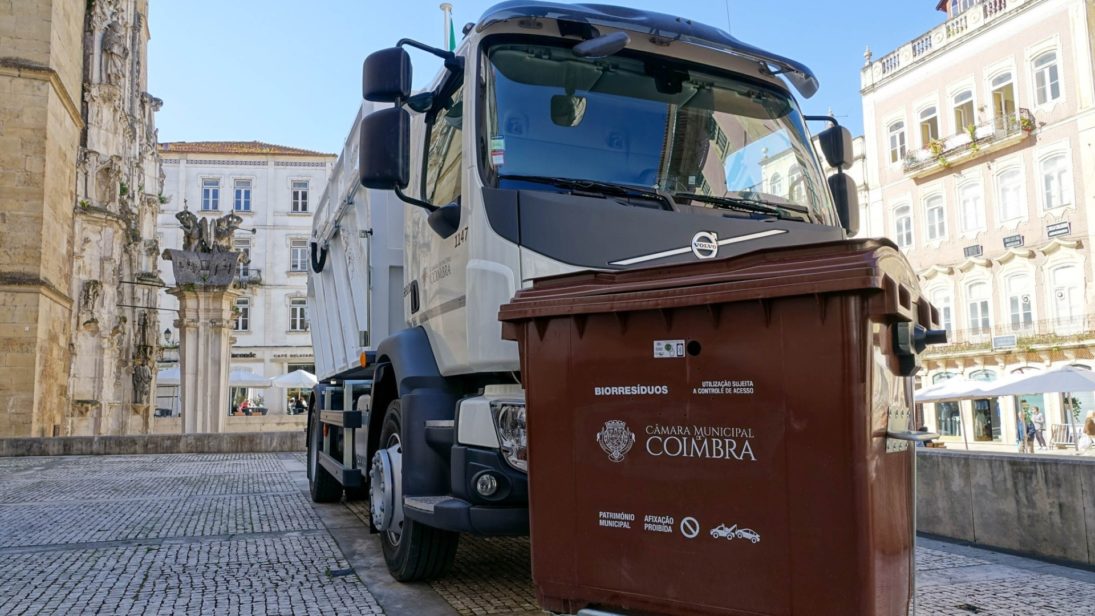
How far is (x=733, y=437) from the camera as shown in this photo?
2896 mm

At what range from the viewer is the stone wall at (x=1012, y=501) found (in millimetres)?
5668

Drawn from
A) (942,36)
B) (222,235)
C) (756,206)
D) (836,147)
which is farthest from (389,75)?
(942,36)

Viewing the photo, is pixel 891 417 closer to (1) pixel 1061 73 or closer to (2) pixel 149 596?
(2) pixel 149 596

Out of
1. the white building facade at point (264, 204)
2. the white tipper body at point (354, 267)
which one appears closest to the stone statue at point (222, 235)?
the white tipper body at point (354, 267)

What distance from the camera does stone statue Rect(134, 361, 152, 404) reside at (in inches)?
1270

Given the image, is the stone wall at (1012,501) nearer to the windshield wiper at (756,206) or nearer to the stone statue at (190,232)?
the windshield wiper at (756,206)

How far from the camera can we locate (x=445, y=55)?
4668mm

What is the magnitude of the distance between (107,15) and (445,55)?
Answer: 1015 inches

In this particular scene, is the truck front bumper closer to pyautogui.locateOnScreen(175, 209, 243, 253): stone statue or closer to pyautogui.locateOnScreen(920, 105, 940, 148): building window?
pyautogui.locateOnScreen(175, 209, 243, 253): stone statue

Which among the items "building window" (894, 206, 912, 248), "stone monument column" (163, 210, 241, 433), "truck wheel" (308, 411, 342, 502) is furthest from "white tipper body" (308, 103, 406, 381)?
"building window" (894, 206, 912, 248)

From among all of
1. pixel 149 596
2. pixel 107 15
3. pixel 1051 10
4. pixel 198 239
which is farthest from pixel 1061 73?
pixel 149 596

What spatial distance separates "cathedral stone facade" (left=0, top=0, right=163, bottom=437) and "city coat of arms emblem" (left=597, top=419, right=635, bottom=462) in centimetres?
1978

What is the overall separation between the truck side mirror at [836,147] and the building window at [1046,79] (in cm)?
2842

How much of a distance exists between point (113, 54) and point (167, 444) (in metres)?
13.8
